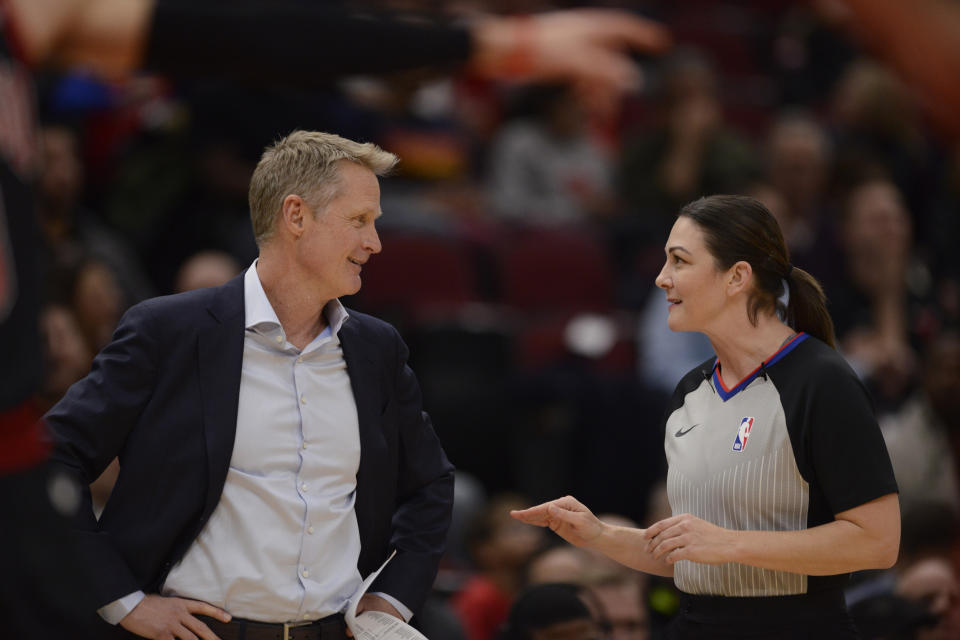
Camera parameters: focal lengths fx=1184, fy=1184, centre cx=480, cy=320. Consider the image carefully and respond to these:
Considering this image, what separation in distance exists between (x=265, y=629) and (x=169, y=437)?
0.46m

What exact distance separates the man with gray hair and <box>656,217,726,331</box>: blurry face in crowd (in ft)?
2.25

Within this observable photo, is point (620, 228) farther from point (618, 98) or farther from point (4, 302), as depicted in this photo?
point (4, 302)

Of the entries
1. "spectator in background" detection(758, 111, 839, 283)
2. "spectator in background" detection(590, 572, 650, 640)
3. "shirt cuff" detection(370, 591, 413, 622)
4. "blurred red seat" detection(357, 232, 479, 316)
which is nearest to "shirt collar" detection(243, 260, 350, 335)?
"shirt cuff" detection(370, 591, 413, 622)

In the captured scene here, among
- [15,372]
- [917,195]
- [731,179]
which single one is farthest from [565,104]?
[15,372]

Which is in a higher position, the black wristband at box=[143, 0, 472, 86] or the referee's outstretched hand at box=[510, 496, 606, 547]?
the black wristband at box=[143, 0, 472, 86]

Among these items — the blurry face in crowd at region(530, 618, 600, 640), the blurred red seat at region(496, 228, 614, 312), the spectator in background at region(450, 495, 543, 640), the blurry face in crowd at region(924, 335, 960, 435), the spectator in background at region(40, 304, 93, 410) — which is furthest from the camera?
the blurred red seat at region(496, 228, 614, 312)

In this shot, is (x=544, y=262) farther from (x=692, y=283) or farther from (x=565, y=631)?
(x=692, y=283)

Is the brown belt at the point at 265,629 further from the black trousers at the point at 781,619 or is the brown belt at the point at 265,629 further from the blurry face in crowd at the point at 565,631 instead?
the blurry face in crowd at the point at 565,631

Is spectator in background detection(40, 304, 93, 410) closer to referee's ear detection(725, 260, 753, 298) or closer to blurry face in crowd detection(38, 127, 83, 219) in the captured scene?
blurry face in crowd detection(38, 127, 83, 219)

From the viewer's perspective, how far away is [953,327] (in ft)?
20.8

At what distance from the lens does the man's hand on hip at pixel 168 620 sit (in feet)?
8.18

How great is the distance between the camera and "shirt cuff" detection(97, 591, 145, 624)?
8.17 feet

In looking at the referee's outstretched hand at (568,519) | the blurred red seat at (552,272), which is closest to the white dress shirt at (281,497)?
the referee's outstretched hand at (568,519)

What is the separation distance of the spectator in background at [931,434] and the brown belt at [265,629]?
2.66m
